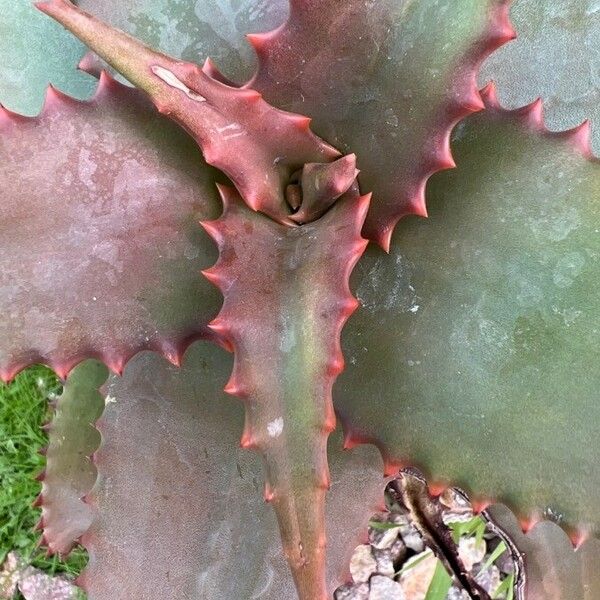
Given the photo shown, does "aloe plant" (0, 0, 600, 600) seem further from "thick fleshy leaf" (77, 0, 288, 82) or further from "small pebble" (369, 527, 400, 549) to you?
"small pebble" (369, 527, 400, 549)

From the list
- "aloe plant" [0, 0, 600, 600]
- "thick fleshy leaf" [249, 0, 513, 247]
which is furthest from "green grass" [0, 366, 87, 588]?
"thick fleshy leaf" [249, 0, 513, 247]

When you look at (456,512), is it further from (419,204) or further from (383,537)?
(419,204)

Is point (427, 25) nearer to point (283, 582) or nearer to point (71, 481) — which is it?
point (283, 582)

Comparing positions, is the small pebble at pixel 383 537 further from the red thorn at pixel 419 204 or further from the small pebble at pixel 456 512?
A: the red thorn at pixel 419 204

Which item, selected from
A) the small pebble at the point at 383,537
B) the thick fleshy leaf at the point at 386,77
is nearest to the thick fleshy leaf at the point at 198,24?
the thick fleshy leaf at the point at 386,77

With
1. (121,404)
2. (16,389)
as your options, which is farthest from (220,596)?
(16,389)

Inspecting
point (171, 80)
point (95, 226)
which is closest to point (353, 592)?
point (95, 226)

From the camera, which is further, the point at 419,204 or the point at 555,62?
the point at 555,62

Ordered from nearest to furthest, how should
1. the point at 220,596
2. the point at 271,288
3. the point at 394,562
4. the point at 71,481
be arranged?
the point at 271,288 → the point at 220,596 → the point at 71,481 → the point at 394,562
